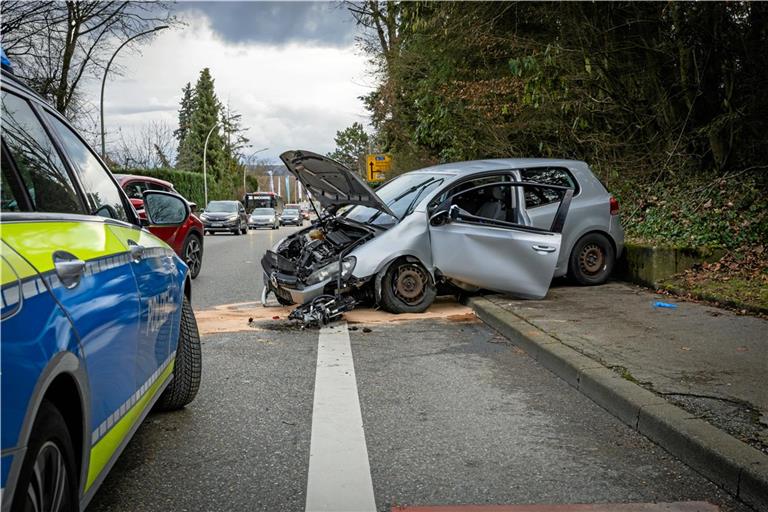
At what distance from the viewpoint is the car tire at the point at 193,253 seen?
13.5m

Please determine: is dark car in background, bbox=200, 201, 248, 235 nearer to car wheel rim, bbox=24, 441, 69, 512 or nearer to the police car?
the police car

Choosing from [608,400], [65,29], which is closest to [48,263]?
[608,400]

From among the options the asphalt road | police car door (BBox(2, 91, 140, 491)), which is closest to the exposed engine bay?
the asphalt road

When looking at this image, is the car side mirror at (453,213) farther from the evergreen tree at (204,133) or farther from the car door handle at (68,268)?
the evergreen tree at (204,133)

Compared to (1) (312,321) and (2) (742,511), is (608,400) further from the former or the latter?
(1) (312,321)

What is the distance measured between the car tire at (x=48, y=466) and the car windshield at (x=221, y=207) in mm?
32779

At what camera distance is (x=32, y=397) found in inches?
79.3

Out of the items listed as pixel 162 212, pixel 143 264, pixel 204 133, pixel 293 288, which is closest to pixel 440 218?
pixel 293 288

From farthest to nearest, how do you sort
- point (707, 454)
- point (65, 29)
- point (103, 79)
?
point (103, 79) → point (65, 29) → point (707, 454)

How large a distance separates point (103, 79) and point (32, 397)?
2778 cm

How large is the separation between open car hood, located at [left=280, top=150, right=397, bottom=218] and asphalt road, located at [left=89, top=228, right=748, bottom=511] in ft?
7.94

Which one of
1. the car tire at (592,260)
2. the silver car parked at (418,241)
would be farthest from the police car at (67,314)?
the car tire at (592,260)

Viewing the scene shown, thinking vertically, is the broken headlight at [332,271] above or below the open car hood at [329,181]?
below

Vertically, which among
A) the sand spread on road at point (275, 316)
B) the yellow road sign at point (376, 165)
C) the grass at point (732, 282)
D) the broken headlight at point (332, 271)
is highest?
the yellow road sign at point (376, 165)
